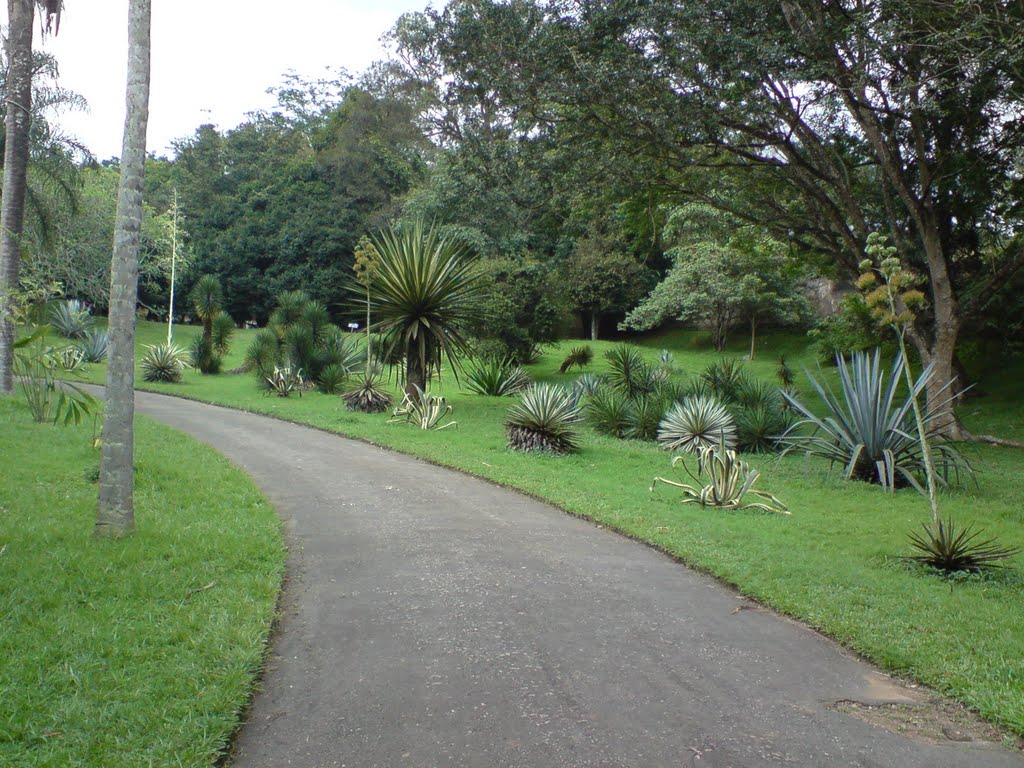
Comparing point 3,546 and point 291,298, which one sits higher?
point 291,298

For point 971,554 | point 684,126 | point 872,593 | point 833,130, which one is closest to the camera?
point 872,593

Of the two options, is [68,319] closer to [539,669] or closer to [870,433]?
[870,433]

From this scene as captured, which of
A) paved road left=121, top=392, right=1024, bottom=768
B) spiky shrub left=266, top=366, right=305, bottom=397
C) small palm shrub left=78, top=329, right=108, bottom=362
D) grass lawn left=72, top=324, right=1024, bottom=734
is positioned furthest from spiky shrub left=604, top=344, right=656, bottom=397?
small palm shrub left=78, top=329, right=108, bottom=362

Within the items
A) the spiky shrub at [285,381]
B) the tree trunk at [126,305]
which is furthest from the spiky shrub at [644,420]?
the tree trunk at [126,305]

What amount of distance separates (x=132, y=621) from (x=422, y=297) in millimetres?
12230

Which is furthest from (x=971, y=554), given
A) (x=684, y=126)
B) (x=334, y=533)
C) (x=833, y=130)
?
(x=833, y=130)

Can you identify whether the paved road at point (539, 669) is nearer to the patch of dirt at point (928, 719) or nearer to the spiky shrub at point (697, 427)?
the patch of dirt at point (928, 719)

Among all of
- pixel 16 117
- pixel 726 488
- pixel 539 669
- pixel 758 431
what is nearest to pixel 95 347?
pixel 16 117

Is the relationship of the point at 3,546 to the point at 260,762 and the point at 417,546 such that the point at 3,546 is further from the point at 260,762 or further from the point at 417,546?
the point at 260,762

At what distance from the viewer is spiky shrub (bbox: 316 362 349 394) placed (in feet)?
71.4

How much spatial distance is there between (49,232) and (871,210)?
19.4 m

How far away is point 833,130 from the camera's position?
1752cm

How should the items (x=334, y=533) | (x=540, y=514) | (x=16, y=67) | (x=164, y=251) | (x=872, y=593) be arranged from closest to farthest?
(x=872, y=593) < (x=334, y=533) < (x=540, y=514) < (x=16, y=67) < (x=164, y=251)

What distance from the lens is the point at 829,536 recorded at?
8219 mm
